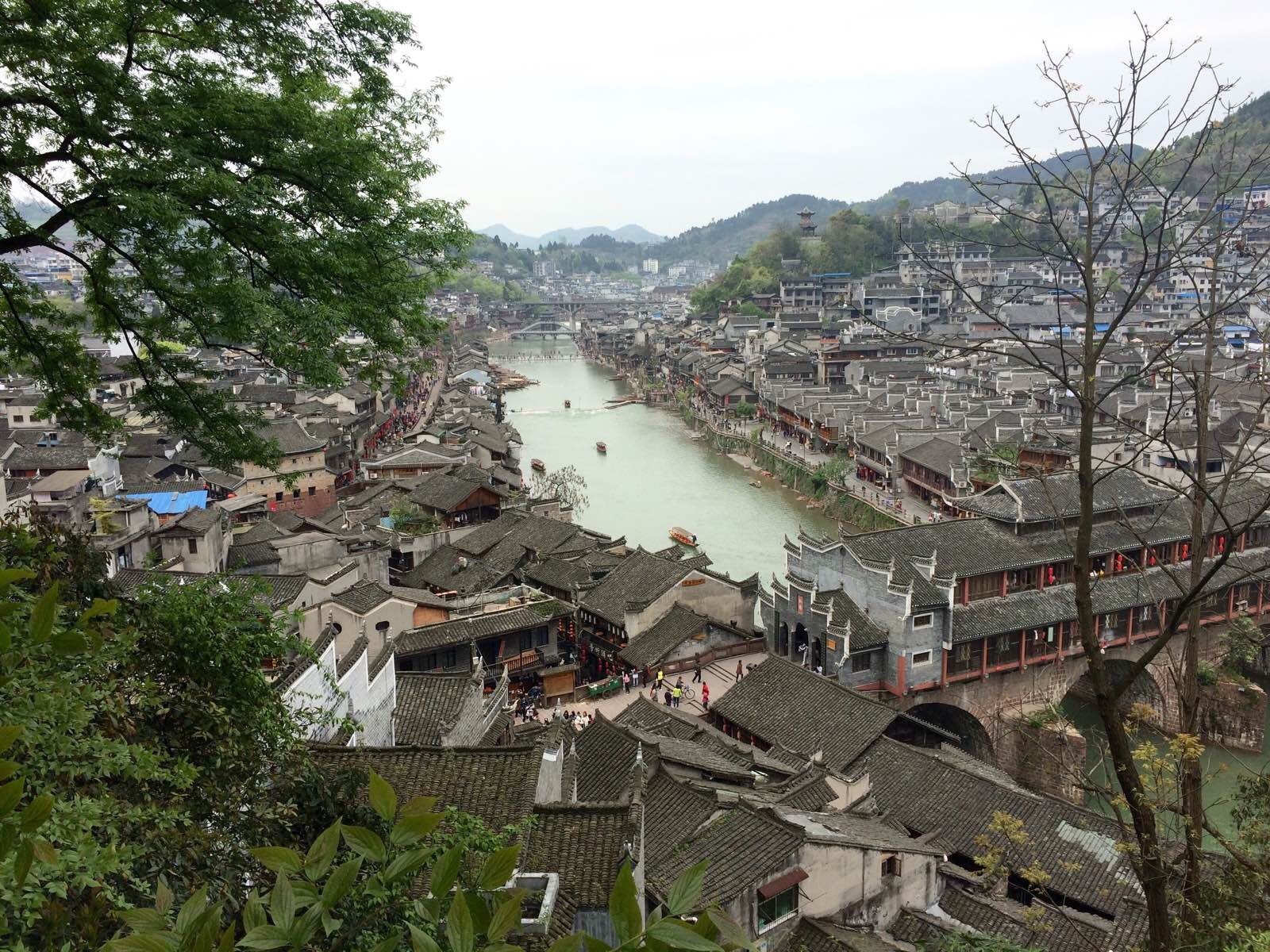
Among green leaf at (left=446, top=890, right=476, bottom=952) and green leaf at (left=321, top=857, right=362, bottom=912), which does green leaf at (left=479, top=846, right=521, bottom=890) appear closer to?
green leaf at (left=446, top=890, right=476, bottom=952)

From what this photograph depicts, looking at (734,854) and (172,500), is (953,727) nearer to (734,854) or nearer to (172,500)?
(734,854)

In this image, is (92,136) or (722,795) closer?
(92,136)

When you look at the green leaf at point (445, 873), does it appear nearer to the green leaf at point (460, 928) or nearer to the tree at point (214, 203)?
the green leaf at point (460, 928)

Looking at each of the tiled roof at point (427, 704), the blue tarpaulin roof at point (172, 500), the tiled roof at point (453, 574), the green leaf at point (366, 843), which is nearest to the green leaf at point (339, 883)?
the green leaf at point (366, 843)

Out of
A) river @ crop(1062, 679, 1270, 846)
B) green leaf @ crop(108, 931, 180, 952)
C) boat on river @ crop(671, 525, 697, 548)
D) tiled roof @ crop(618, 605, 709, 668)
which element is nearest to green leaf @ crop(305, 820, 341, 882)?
green leaf @ crop(108, 931, 180, 952)

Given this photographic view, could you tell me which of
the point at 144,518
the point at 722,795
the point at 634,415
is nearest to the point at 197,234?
the point at 722,795

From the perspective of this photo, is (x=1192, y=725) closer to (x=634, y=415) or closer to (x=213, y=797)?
(x=213, y=797)
